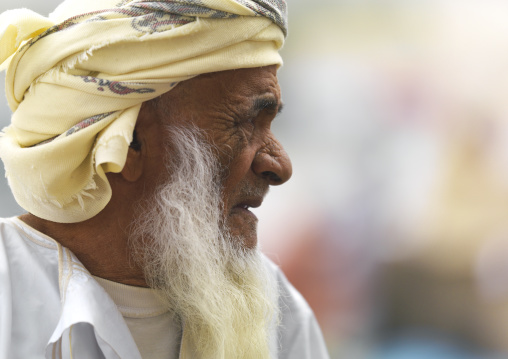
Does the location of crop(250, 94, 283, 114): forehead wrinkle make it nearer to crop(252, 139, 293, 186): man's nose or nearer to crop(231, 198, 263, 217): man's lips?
crop(252, 139, 293, 186): man's nose

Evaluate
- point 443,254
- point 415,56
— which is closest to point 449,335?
point 443,254

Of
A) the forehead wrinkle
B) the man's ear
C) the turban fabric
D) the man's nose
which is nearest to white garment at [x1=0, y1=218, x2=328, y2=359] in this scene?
the turban fabric

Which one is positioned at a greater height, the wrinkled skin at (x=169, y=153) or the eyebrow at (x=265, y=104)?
the eyebrow at (x=265, y=104)

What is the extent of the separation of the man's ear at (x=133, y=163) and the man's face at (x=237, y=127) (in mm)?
48

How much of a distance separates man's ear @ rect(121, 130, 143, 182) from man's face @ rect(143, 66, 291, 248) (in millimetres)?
48

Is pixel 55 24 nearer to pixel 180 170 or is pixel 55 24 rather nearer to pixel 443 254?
pixel 180 170

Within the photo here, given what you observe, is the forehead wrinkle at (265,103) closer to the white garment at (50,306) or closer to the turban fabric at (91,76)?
the turban fabric at (91,76)

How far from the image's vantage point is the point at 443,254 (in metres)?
4.32

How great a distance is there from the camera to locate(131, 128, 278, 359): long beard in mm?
1835

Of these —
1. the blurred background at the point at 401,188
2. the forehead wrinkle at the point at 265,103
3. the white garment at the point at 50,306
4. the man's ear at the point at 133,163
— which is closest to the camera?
the white garment at the point at 50,306

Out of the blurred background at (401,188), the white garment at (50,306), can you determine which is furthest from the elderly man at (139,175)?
the blurred background at (401,188)

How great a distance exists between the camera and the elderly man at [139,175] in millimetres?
1649

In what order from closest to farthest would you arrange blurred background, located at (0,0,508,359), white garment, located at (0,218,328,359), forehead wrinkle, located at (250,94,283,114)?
white garment, located at (0,218,328,359) → forehead wrinkle, located at (250,94,283,114) → blurred background, located at (0,0,508,359)

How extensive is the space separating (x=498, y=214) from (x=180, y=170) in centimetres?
329
